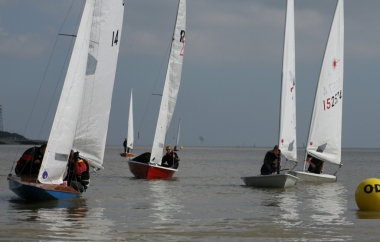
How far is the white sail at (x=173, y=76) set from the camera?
2991 centimetres

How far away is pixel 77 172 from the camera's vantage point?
1755cm

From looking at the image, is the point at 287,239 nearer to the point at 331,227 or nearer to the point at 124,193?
the point at 331,227

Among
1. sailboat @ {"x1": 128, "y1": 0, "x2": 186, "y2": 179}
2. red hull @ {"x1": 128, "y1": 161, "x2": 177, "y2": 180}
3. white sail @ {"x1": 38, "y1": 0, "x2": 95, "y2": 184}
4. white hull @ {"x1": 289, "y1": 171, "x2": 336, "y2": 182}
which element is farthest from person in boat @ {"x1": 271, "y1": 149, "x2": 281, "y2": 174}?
white sail @ {"x1": 38, "y1": 0, "x2": 95, "y2": 184}

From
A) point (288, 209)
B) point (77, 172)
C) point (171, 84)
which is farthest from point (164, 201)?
point (171, 84)

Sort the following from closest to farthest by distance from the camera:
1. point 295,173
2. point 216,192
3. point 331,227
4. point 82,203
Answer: point 331,227
point 82,203
point 216,192
point 295,173

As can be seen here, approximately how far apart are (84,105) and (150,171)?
923 cm

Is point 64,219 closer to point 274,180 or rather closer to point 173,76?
point 274,180

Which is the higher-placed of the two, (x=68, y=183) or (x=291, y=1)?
(x=291, y=1)

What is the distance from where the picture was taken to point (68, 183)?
684 inches

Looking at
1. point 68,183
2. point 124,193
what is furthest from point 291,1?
point 68,183

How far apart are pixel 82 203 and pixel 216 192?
6.45 m

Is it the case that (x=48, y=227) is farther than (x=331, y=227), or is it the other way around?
(x=331, y=227)

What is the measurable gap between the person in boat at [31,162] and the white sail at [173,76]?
39.9 ft

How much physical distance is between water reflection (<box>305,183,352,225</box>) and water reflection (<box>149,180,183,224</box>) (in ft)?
9.69
